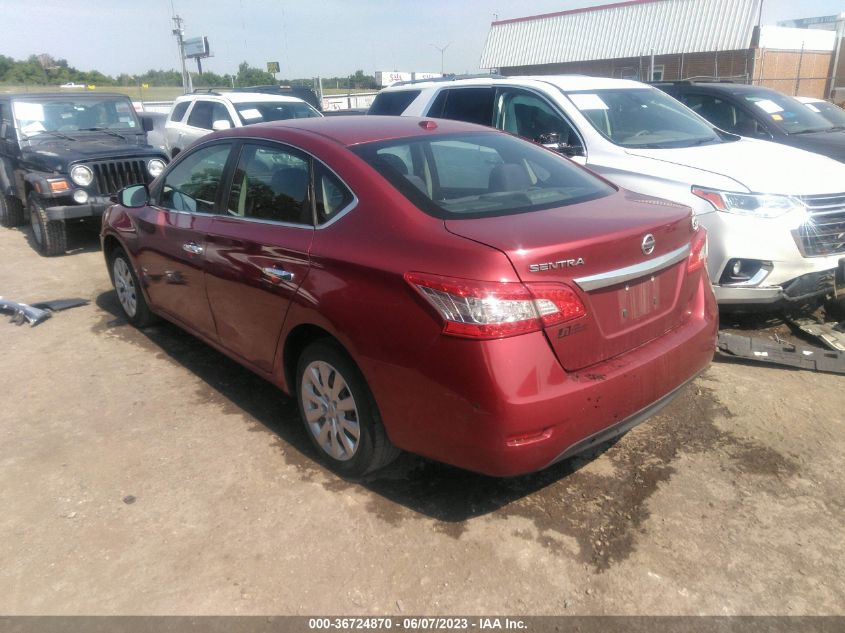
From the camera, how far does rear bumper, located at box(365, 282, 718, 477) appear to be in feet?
8.08

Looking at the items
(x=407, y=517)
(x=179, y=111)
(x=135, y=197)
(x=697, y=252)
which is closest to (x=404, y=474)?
(x=407, y=517)

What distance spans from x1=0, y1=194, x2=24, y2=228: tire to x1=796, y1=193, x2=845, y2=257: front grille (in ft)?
33.0

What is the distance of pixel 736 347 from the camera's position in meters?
4.47

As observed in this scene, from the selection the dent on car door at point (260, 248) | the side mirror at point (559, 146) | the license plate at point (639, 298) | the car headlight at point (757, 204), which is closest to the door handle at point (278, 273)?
the dent on car door at point (260, 248)

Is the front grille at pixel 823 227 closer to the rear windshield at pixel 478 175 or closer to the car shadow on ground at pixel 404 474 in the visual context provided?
the rear windshield at pixel 478 175

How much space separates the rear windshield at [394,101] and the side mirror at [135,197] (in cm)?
354

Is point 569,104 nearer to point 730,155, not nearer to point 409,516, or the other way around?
point 730,155

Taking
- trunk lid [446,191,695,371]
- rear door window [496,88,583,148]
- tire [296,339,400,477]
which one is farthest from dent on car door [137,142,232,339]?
rear door window [496,88,583,148]

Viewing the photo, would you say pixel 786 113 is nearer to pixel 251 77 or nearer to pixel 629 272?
pixel 629 272

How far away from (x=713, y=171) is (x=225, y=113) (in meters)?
7.97

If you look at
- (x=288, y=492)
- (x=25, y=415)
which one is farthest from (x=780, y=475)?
(x=25, y=415)

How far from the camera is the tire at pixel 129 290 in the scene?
17.3 feet

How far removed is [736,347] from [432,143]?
2523 mm

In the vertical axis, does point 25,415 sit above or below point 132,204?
below
